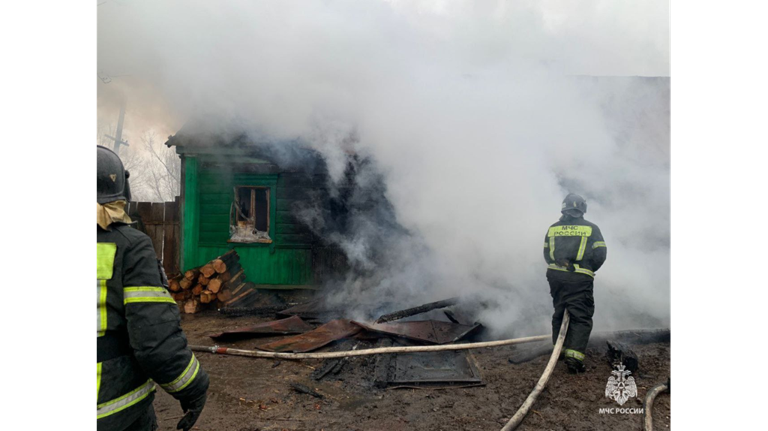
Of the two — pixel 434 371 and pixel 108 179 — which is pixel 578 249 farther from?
pixel 108 179

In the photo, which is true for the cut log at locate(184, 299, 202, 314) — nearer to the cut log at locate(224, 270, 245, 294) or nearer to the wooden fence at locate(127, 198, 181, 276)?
the cut log at locate(224, 270, 245, 294)

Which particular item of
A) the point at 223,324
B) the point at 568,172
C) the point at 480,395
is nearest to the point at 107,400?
the point at 480,395

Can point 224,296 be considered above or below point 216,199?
below

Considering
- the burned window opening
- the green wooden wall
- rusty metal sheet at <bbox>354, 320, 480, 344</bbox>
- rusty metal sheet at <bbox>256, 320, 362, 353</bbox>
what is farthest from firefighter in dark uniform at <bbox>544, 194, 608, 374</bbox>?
the burned window opening

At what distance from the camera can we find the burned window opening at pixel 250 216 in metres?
9.22

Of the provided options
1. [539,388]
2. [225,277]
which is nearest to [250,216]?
[225,277]

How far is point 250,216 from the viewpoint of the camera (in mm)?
9320

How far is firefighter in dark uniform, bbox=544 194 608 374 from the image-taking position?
4.55 meters

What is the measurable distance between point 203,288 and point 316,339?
13.3 ft

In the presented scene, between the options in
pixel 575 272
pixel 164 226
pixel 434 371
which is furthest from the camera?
pixel 164 226

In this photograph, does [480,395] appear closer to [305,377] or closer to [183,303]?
[305,377]

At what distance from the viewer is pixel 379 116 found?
27.6ft

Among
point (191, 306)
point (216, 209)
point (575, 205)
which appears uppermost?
point (575, 205)
